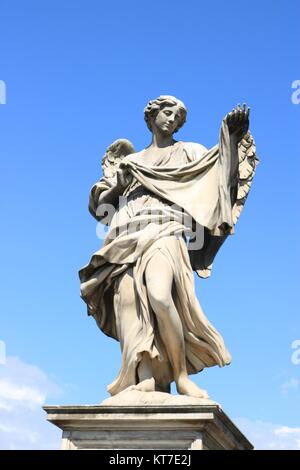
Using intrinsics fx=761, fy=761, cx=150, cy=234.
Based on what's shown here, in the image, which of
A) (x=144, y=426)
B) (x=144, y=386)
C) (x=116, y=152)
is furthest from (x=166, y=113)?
(x=144, y=426)

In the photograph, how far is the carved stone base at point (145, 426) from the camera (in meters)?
6.75

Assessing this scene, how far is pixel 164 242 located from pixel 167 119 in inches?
66.0

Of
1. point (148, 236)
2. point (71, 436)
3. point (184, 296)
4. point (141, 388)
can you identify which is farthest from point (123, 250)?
point (71, 436)

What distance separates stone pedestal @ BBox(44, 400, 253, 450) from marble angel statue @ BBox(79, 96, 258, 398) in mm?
501

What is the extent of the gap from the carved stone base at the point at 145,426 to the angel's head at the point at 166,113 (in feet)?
10.7

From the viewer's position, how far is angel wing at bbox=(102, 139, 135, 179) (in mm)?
9305

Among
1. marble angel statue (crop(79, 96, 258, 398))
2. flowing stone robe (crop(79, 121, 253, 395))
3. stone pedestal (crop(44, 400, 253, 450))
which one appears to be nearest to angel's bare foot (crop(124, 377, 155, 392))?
marble angel statue (crop(79, 96, 258, 398))

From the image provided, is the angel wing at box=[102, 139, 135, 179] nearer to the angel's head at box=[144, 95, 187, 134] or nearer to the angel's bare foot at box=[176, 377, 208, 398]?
the angel's head at box=[144, 95, 187, 134]

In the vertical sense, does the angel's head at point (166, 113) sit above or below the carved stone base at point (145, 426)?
above

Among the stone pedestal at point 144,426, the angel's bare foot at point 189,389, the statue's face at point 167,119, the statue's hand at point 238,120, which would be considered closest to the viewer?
the stone pedestal at point 144,426

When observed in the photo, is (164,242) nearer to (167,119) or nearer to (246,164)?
(246,164)

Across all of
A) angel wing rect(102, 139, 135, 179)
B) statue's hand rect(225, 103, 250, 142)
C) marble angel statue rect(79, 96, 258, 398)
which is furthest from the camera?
angel wing rect(102, 139, 135, 179)

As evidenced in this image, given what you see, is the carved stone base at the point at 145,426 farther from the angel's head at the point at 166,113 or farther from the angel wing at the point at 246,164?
the angel's head at the point at 166,113

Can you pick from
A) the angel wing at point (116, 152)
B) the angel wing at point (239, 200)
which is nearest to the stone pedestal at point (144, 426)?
the angel wing at point (239, 200)
